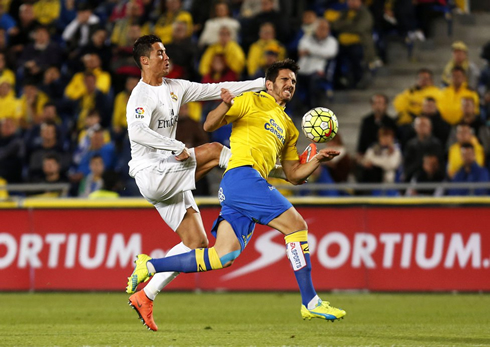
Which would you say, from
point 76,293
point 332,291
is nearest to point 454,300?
point 332,291

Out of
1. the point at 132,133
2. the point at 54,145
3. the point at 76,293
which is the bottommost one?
the point at 76,293

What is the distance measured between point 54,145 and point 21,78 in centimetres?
291

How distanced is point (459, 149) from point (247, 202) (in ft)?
21.2

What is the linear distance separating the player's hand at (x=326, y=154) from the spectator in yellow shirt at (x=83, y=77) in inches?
354

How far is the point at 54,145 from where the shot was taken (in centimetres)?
1552

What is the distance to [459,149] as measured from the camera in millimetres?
13625

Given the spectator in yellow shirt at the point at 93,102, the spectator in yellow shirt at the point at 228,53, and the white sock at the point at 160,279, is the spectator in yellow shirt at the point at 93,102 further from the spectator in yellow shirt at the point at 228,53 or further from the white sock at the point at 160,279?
the white sock at the point at 160,279

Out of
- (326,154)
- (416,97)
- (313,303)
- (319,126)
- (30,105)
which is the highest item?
(319,126)

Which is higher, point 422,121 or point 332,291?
Result: point 422,121

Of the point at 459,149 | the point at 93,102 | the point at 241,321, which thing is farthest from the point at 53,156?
the point at 241,321

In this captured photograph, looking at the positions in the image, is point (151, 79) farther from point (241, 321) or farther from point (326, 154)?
point (241, 321)

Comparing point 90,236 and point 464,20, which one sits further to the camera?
point 464,20

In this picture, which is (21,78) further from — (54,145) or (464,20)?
(464,20)

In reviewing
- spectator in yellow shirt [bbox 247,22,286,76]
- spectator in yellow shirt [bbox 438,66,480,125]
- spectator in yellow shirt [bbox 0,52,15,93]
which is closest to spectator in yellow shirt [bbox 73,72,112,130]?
spectator in yellow shirt [bbox 0,52,15,93]
